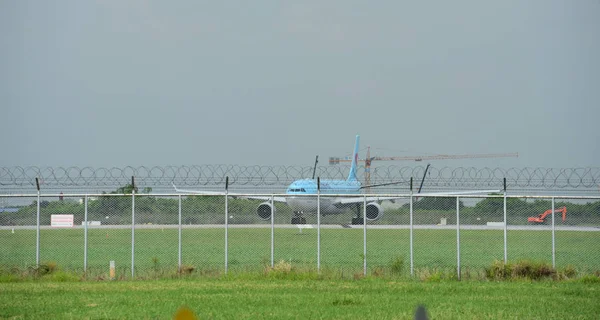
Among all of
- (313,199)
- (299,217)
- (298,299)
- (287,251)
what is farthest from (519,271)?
(313,199)

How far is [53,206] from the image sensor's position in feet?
97.8

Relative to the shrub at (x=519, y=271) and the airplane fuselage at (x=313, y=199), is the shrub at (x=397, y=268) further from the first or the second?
the airplane fuselage at (x=313, y=199)

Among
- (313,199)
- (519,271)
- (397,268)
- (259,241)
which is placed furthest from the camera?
(313,199)

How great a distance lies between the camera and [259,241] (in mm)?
42500

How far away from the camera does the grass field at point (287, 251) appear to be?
26.6 m

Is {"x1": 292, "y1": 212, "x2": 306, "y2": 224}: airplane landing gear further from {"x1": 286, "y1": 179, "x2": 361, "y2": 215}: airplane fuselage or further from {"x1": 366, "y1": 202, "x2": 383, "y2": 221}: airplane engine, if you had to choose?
{"x1": 286, "y1": 179, "x2": 361, "y2": 215}: airplane fuselage

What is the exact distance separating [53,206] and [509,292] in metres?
17.6

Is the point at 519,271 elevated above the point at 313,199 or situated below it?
below

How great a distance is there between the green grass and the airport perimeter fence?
7.08ft

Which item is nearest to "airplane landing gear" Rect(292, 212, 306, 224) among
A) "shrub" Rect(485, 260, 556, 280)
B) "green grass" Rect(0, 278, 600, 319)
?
"shrub" Rect(485, 260, 556, 280)

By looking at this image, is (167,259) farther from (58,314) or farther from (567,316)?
(567,316)

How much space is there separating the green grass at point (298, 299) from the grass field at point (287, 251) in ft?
9.91

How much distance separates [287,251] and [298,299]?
17.9 meters

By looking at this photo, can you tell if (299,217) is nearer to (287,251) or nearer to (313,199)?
(287,251)
